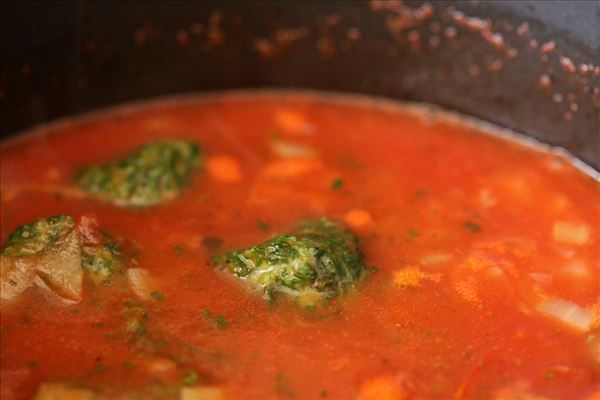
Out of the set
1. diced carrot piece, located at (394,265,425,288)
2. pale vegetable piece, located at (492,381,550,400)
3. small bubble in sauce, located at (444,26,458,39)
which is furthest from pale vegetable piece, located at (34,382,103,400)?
small bubble in sauce, located at (444,26,458,39)

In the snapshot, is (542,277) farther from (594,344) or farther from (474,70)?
(474,70)

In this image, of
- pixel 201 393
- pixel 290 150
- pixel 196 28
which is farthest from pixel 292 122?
pixel 201 393

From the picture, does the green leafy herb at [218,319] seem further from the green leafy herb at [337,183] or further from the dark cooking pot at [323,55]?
the dark cooking pot at [323,55]

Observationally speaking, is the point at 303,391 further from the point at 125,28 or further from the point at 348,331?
the point at 125,28

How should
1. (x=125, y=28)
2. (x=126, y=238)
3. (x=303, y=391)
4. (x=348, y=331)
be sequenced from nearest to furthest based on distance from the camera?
(x=303, y=391)
(x=348, y=331)
(x=126, y=238)
(x=125, y=28)

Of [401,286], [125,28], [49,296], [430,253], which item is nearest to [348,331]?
[401,286]

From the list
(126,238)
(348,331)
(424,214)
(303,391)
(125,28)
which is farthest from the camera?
(125,28)

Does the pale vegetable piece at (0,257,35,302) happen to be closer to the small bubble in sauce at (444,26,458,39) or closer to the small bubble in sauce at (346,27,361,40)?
the small bubble in sauce at (346,27,361,40)

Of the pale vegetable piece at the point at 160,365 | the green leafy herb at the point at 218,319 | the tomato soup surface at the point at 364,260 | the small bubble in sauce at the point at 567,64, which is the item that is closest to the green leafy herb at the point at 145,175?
the tomato soup surface at the point at 364,260
